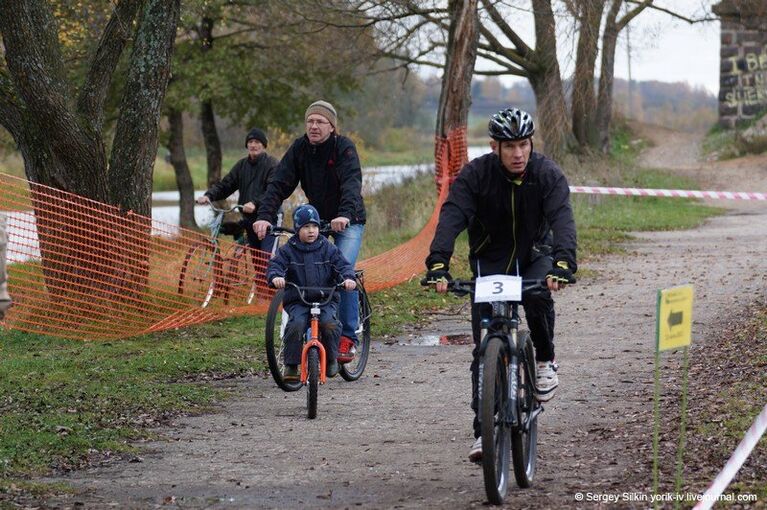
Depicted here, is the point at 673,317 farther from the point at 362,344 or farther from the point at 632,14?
the point at 632,14

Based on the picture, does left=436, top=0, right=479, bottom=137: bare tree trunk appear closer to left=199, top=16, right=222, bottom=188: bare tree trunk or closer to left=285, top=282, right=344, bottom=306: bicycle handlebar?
left=285, top=282, right=344, bottom=306: bicycle handlebar

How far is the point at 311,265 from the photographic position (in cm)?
929

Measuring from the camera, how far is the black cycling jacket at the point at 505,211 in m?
6.73

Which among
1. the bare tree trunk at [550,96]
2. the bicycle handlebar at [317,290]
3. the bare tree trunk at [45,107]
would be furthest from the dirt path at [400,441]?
the bare tree trunk at [550,96]

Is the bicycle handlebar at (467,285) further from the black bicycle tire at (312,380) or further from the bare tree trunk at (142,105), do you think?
the bare tree trunk at (142,105)

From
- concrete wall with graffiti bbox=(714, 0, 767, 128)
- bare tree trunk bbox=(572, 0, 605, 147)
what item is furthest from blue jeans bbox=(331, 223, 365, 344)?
concrete wall with graffiti bbox=(714, 0, 767, 128)

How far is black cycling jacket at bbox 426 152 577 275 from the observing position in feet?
22.1

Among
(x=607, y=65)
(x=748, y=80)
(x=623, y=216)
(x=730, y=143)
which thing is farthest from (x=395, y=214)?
(x=748, y=80)

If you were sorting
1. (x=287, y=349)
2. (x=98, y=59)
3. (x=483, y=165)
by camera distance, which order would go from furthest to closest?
(x=98, y=59), (x=287, y=349), (x=483, y=165)

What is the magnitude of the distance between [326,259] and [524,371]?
9.64 feet

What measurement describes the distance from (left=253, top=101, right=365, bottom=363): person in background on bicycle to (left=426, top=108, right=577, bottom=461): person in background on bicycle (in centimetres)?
322

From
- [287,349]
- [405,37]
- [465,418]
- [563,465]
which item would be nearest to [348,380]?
[287,349]

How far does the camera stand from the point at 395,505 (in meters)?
6.31

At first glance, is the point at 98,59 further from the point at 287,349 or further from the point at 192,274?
the point at 287,349
